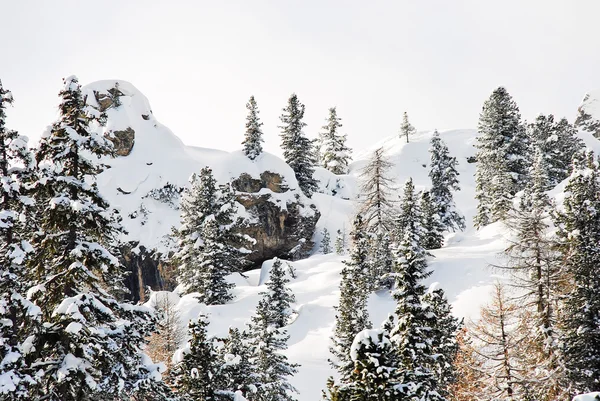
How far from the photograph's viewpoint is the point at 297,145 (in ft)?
192

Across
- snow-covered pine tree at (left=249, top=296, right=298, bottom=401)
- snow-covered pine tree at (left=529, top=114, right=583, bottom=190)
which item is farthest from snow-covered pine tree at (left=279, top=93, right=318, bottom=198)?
snow-covered pine tree at (left=249, top=296, right=298, bottom=401)

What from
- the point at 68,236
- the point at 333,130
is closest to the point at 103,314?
the point at 68,236

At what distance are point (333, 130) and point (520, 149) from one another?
38.3 m

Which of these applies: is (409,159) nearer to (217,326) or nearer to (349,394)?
(217,326)

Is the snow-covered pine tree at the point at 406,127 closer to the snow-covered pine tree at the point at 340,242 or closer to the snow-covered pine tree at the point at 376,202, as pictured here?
the snow-covered pine tree at the point at 340,242

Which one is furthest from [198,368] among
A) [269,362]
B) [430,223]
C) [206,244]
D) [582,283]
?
[430,223]

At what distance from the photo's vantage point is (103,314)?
10.5 meters

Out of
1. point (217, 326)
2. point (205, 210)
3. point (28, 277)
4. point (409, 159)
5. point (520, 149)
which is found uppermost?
point (409, 159)

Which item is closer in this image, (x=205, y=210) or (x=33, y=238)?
(x=33, y=238)

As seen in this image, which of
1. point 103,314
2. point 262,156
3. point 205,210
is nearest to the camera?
point 103,314

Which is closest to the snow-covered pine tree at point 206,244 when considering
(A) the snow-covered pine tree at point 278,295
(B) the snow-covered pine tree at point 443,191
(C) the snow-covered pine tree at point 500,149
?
(A) the snow-covered pine tree at point 278,295

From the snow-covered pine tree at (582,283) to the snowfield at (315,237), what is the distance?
16.0ft

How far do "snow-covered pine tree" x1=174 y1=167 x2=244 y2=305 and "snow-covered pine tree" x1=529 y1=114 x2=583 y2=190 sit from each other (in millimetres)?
40412

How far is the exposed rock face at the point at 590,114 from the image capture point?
98356 millimetres
